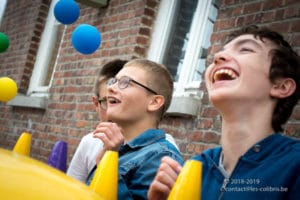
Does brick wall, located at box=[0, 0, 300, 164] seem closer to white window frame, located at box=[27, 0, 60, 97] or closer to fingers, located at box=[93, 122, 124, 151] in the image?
white window frame, located at box=[27, 0, 60, 97]

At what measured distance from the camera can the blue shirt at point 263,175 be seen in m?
1.06

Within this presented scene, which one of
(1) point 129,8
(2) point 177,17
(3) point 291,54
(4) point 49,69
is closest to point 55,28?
(4) point 49,69

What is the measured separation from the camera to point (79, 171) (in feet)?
7.73

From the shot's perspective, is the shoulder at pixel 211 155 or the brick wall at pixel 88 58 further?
the brick wall at pixel 88 58

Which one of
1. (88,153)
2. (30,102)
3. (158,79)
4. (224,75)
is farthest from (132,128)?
(30,102)

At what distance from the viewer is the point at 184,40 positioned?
3143 mm

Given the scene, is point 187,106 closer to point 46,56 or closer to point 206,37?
point 206,37

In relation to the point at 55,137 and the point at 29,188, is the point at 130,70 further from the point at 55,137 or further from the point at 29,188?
the point at 55,137

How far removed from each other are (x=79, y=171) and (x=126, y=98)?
71 centimetres

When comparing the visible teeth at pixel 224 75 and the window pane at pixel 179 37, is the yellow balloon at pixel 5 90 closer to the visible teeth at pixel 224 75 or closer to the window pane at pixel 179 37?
the window pane at pixel 179 37

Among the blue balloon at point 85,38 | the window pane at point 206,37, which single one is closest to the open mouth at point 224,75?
the blue balloon at point 85,38

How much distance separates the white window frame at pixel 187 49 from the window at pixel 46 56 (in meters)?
2.09

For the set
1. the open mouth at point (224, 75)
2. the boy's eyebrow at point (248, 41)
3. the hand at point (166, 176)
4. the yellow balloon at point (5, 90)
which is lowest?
the hand at point (166, 176)

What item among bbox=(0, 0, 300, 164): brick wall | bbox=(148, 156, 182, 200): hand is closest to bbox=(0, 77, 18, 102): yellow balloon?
bbox=(0, 0, 300, 164): brick wall
